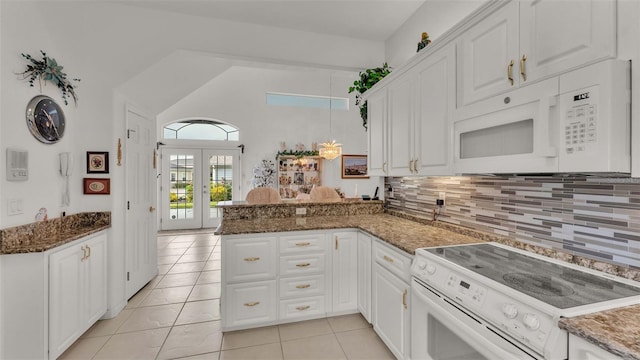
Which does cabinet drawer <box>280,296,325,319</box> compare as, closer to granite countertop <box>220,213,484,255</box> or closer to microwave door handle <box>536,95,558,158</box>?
granite countertop <box>220,213,484,255</box>

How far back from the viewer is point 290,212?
9.99ft

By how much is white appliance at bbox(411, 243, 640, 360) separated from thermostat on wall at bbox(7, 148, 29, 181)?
2802 mm

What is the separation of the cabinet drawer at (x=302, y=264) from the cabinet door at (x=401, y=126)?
108 cm

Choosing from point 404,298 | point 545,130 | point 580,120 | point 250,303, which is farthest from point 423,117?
point 250,303

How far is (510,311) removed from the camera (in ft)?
3.45

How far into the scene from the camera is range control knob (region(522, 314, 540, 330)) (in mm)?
968

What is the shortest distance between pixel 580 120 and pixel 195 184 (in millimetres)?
7036

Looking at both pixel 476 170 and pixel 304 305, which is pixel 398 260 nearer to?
pixel 476 170

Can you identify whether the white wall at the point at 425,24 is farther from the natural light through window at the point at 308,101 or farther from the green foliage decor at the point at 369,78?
the natural light through window at the point at 308,101

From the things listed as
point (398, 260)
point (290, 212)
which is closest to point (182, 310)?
point (290, 212)

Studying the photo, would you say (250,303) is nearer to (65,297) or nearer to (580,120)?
(65,297)

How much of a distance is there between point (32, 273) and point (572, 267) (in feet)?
10.7

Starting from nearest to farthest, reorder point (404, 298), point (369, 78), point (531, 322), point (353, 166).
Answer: point (531, 322)
point (404, 298)
point (369, 78)
point (353, 166)

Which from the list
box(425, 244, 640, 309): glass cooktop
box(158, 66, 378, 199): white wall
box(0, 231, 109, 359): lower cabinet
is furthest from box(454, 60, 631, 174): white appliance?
box(158, 66, 378, 199): white wall
